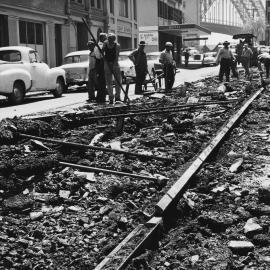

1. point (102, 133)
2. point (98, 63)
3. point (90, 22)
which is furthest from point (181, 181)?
point (90, 22)

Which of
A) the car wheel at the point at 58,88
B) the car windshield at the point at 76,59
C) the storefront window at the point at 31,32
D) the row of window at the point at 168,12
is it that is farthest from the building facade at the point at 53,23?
the row of window at the point at 168,12

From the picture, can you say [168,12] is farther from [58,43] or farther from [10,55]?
[10,55]

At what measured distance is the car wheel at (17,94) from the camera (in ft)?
55.9

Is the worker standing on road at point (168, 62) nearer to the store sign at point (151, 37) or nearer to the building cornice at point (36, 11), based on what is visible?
the building cornice at point (36, 11)

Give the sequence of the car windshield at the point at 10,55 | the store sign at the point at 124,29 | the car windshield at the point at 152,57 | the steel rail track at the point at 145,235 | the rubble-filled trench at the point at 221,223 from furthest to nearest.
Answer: the store sign at the point at 124,29
the car windshield at the point at 152,57
the car windshield at the point at 10,55
the rubble-filled trench at the point at 221,223
the steel rail track at the point at 145,235

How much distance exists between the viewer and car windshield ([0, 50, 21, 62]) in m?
17.6

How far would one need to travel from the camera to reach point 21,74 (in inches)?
683

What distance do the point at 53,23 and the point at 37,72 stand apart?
15012mm

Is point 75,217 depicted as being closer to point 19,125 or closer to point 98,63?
point 19,125

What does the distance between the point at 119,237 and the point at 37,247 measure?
0.65 metres

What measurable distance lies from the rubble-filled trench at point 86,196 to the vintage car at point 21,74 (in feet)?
26.4

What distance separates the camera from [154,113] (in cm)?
1109

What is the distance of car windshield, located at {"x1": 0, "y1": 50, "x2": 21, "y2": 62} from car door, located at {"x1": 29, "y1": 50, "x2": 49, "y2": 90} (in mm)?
577

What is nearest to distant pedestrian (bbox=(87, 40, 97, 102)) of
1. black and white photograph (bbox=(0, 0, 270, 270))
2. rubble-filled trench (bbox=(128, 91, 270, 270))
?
black and white photograph (bbox=(0, 0, 270, 270))
